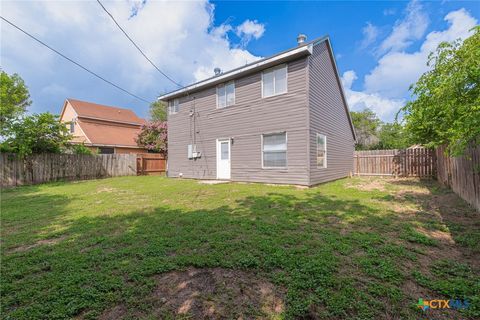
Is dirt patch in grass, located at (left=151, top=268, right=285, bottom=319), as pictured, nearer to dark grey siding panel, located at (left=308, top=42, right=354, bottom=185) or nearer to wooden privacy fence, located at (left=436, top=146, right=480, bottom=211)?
wooden privacy fence, located at (left=436, top=146, right=480, bottom=211)

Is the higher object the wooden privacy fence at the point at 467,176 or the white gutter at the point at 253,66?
the white gutter at the point at 253,66

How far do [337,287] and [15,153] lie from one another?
1447 centimetres

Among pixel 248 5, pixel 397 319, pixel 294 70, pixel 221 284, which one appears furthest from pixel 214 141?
pixel 397 319

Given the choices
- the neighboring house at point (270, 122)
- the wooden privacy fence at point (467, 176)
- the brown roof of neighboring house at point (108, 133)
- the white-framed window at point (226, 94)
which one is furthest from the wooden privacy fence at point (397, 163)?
the brown roof of neighboring house at point (108, 133)

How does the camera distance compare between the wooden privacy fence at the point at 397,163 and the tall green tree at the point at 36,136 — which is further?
the wooden privacy fence at the point at 397,163

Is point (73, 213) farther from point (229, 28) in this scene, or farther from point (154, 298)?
point (229, 28)

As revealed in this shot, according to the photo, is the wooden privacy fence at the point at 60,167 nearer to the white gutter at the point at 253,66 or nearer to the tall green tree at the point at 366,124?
the white gutter at the point at 253,66

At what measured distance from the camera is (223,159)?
1073cm

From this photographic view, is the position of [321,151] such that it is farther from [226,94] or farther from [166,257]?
[166,257]

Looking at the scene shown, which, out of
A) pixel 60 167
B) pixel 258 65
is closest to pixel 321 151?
pixel 258 65

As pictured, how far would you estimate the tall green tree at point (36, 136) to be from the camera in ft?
33.3

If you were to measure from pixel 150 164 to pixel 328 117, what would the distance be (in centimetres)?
1344

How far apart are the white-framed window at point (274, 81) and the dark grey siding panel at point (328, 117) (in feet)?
3.43

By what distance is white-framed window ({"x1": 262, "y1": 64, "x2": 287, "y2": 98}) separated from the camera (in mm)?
8703
